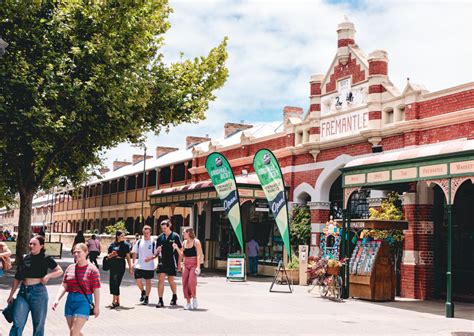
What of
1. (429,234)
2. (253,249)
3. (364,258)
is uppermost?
(429,234)

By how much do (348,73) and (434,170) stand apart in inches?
315

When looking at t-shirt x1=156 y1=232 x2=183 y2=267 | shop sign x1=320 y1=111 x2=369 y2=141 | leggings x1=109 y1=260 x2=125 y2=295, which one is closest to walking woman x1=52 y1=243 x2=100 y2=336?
leggings x1=109 y1=260 x2=125 y2=295

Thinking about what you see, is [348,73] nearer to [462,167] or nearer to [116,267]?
[462,167]

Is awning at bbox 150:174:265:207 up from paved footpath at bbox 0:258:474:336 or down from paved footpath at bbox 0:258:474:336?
up

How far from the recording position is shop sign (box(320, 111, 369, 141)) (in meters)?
19.5

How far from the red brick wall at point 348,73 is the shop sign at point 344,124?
1.15m

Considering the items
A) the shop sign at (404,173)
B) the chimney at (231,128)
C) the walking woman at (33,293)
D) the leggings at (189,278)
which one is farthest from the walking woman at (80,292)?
the chimney at (231,128)

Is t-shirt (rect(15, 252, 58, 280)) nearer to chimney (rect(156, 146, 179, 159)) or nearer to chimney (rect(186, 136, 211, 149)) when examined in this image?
chimney (rect(186, 136, 211, 149))

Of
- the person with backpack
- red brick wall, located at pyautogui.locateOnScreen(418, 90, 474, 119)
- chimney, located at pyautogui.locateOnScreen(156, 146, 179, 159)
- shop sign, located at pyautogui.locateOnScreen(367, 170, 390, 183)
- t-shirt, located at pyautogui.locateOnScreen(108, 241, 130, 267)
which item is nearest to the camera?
the person with backpack

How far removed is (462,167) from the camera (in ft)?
41.4

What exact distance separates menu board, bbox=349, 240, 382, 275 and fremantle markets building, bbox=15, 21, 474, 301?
1.27 meters

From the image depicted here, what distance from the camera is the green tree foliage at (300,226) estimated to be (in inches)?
859

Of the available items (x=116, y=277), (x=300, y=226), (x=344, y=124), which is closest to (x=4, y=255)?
(x=116, y=277)

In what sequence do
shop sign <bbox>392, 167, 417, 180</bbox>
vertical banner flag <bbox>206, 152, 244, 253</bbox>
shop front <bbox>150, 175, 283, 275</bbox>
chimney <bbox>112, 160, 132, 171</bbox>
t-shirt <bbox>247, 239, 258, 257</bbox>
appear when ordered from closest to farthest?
shop sign <bbox>392, 167, 417, 180</bbox> → vertical banner flag <bbox>206, 152, 244, 253</bbox> → shop front <bbox>150, 175, 283, 275</bbox> → t-shirt <bbox>247, 239, 258, 257</bbox> → chimney <bbox>112, 160, 132, 171</bbox>
